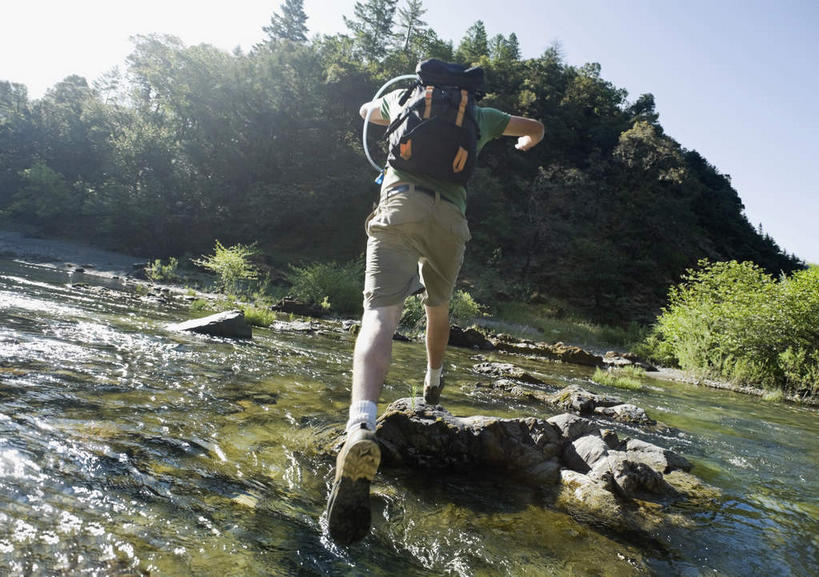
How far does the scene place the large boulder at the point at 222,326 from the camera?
6520 mm

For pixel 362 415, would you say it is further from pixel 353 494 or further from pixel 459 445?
pixel 459 445

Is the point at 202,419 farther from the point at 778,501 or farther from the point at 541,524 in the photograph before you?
the point at 778,501

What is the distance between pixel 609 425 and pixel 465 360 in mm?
4174

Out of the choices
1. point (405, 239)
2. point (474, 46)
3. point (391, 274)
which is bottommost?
point (391, 274)

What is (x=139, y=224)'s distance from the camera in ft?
95.5

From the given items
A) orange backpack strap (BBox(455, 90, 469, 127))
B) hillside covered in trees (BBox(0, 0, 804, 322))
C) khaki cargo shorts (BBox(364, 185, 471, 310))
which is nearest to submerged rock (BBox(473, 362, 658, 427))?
khaki cargo shorts (BBox(364, 185, 471, 310))

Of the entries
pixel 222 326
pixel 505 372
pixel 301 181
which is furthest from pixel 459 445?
pixel 301 181

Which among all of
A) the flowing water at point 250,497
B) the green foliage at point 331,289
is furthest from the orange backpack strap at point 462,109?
the green foliage at point 331,289

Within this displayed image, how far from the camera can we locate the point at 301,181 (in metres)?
33.4

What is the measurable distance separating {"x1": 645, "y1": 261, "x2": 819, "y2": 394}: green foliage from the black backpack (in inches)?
416

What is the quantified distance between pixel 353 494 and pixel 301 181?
3356cm

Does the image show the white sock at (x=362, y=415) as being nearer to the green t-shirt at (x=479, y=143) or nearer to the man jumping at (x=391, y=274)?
the man jumping at (x=391, y=274)

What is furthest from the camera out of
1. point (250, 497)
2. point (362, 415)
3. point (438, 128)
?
point (438, 128)

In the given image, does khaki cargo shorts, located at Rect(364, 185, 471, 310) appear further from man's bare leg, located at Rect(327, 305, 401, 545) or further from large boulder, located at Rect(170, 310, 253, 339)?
large boulder, located at Rect(170, 310, 253, 339)
